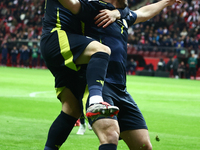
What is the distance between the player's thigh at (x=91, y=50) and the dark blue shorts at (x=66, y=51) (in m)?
0.03

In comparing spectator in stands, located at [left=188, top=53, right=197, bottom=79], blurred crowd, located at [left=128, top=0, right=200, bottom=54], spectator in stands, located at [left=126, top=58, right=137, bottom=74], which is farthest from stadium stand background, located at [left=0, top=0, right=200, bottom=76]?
spectator in stands, located at [left=188, top=53, right=197, bottom=79]

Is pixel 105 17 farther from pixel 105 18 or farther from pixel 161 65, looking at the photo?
pixel 161 65

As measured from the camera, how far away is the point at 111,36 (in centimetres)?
341

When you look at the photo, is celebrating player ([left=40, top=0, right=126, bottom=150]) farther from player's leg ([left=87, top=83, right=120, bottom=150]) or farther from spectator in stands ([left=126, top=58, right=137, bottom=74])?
spectator in stands ([left=126, top=58, right=137, bottom=74])

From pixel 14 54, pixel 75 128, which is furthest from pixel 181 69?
pixel 75 128

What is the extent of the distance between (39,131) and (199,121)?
3.45m

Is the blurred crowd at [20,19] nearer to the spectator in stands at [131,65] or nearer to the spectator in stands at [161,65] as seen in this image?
the spectator in stands at [131,65]

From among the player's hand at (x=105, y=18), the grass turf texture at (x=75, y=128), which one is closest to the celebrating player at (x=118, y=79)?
the player's hand at (x=105, y=18)

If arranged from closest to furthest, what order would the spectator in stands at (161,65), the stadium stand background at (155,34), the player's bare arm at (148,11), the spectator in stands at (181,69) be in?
the player's bare arm at (148,11) < the spectator in stands at (181,69) < the spectator in stands at (161,65) < the stadium stand background at (155,34)

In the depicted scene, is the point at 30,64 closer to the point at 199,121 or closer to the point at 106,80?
the point at 199,121

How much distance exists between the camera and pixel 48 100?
1011 centimetres

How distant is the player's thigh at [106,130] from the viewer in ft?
9.18

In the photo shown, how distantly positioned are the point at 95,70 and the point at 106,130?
A: 507 mm

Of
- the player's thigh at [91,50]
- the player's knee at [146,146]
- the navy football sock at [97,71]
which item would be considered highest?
the player's thigh at [91,50]
